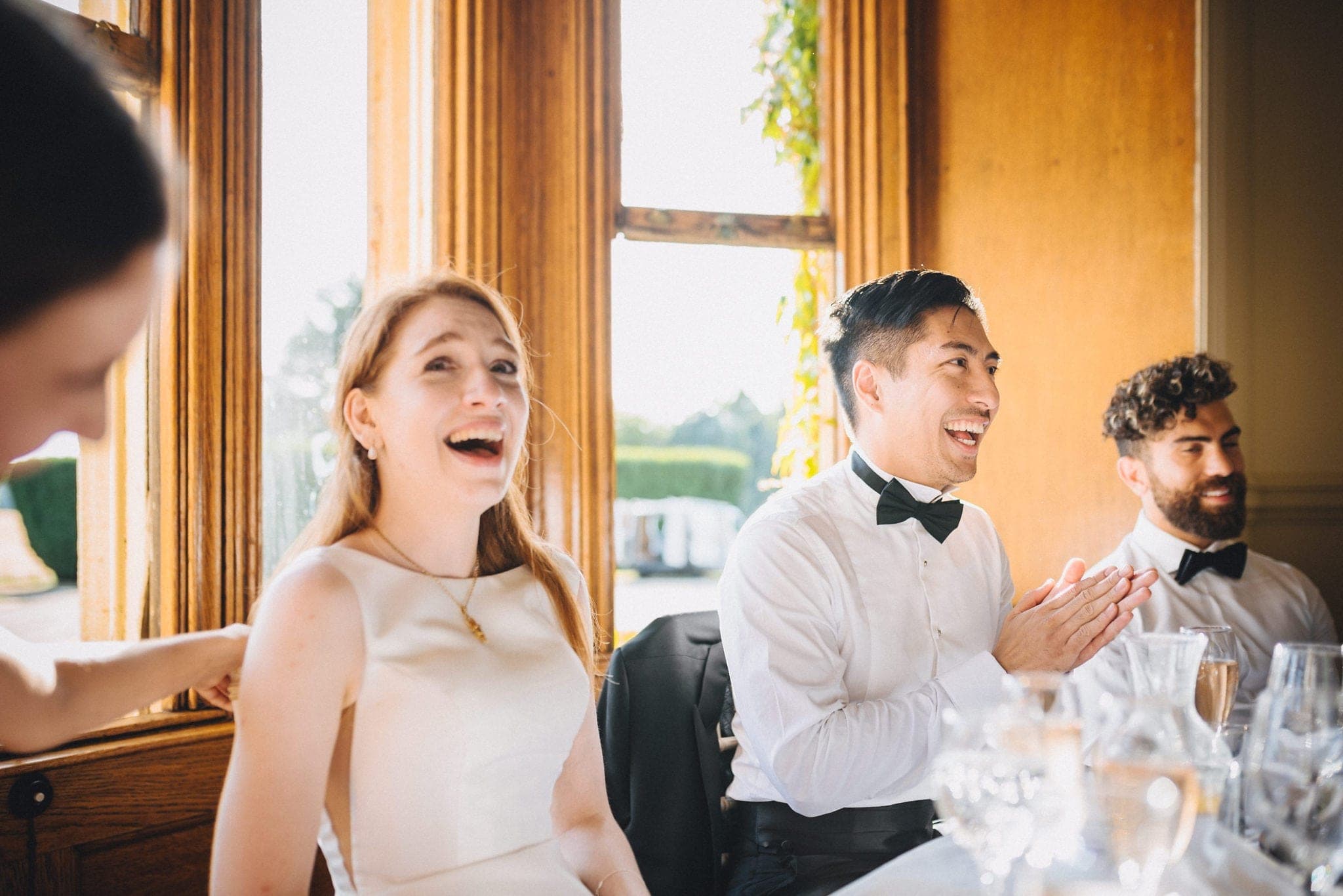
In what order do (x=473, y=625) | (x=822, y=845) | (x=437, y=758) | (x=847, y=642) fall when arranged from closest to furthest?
1. (x=437, y=758)
2. (x=473, y=625)
3. (x=822, y=845)
4. (x=847, y=642)

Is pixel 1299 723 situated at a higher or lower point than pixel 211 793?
higher

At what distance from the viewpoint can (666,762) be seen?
6.41ft

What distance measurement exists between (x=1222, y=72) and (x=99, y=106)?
362 centimetres

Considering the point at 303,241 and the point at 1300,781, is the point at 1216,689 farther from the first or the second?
the point at 303,241

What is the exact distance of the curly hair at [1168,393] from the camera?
2906mm

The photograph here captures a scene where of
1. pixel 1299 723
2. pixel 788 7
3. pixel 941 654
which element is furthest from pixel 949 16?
pixel 1299 723

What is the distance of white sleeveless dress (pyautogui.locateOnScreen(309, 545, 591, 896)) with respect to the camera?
1432 millimetres

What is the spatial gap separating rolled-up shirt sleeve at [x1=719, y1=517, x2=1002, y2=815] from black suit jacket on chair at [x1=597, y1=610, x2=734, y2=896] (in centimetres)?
9

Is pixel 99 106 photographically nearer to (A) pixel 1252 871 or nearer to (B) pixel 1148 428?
(A) pixel 1252 871

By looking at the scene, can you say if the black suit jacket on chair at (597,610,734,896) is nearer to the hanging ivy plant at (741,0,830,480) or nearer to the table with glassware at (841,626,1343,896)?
the table with glassware at (841,626,1343,896)

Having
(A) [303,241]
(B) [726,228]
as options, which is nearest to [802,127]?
(B) [726,228]

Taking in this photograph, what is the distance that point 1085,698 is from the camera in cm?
112

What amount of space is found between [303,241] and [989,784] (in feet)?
7.42

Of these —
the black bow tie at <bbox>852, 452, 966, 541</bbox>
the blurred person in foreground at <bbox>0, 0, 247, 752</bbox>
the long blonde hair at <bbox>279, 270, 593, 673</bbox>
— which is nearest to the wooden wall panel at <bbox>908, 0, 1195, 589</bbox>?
the black bow tie at <bbox>852, 452, 966, 541</bbox>
